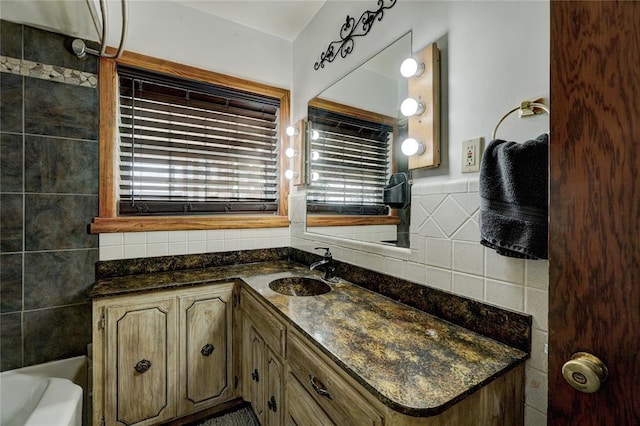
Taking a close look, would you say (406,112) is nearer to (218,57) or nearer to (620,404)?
(620,404)

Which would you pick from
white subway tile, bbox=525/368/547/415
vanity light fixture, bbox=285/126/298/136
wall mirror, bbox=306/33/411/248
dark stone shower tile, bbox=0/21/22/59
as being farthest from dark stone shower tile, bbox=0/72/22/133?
white subway tile, bbox=525/368/547/415

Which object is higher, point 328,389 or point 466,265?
point 466,265

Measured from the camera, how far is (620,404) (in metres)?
0.44

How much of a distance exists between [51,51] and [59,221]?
95 centimetres

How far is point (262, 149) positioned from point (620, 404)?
2138 millimetres

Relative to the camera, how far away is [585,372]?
1.49 feet

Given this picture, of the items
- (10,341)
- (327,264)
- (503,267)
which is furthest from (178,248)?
(503,267)

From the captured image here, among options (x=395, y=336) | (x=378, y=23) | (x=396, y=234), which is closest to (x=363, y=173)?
(x=396, y=234)

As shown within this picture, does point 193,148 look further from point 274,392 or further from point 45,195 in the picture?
point 274,392

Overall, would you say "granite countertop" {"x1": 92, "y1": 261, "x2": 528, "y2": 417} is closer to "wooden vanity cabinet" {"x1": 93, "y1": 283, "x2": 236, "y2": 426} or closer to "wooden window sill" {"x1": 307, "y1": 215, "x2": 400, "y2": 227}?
"wooden vanity cabinet" {"x1": 93, "y1": 283, "x2": 236, "y2": 426}

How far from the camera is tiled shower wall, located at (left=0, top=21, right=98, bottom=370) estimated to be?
144cm

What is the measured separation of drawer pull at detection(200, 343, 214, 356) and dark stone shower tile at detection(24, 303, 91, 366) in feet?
2.23

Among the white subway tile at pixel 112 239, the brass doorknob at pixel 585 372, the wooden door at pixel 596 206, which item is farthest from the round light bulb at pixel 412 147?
the white subway tile at pixel 112 239

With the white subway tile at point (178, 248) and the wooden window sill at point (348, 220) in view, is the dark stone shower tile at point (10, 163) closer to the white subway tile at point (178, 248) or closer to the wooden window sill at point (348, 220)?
the white subway tile at point (178, 248)
